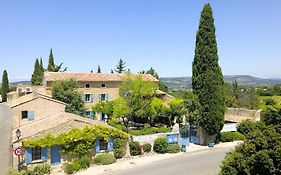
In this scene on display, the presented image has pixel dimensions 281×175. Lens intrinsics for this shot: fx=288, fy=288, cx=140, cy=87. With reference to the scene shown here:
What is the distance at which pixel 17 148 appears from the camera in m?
19.6

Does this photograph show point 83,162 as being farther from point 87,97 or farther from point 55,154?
point 87,97

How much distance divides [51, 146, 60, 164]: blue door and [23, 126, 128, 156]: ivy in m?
0.39

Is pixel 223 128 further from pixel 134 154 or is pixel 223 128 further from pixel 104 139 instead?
pixel 104 139

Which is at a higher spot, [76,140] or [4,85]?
[4,85]

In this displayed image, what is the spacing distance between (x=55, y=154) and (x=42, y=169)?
145 centimetres

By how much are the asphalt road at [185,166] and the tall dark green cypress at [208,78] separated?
4.15m

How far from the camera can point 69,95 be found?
36938 mm

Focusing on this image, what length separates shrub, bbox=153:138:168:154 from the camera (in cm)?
2600

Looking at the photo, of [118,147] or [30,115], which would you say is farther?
[30,115]

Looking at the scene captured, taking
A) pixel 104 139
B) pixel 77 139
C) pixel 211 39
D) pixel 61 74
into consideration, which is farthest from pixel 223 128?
pixel 61 74

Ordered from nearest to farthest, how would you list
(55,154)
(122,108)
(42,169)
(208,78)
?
(42,169), (55,154), (208,78), (122,108)

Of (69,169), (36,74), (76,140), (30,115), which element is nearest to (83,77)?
(30,115)

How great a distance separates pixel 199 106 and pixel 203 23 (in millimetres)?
8558

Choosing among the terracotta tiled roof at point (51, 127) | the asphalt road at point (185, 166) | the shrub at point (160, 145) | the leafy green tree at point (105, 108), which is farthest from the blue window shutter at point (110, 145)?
the leafy green tree at point (105, 108)
